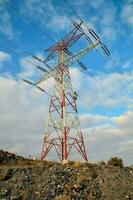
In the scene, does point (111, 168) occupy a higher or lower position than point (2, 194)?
higher

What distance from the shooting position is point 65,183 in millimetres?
25875

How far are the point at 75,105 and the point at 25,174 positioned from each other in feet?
59.5

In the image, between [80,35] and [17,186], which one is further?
[80,35]

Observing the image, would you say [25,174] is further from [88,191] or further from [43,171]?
[88,191]

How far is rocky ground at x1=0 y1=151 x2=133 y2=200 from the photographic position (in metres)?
24.3

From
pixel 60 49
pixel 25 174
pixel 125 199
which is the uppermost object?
pixel 60 49

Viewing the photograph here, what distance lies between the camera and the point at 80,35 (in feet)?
149

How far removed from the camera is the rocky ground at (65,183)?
24344 millimetres

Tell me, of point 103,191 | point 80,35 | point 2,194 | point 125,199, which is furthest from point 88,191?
point 80,35

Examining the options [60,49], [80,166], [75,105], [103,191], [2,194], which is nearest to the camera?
[2,194]

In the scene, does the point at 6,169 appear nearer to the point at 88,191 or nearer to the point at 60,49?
the point at 88,191

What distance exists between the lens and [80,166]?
1169 inches

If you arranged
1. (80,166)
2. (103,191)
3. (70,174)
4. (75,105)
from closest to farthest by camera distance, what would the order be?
(103,191) → (70,174) → (80,166) → (75,105)

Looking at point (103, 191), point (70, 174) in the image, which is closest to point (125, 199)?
point (103, 191)
